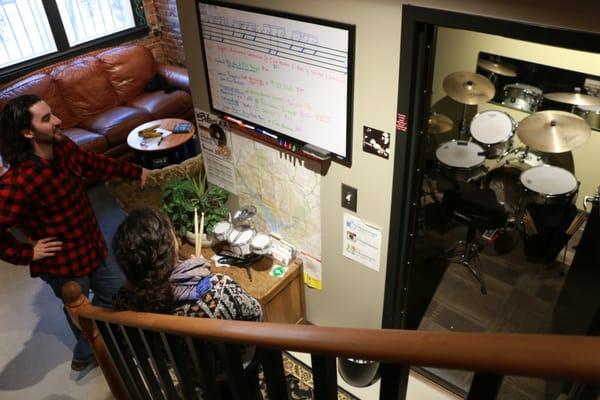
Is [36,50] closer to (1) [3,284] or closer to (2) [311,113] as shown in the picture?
(1) [3,284]

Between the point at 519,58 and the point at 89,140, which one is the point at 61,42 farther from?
the point at 519,58

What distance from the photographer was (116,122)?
4.75 m

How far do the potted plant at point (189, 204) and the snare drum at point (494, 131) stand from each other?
2.26 m

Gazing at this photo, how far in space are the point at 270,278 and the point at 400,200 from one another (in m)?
1.04

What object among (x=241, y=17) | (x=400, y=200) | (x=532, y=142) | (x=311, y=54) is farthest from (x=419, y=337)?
(x=532, y=142)

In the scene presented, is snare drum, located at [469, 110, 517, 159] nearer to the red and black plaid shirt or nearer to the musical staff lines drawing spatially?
the musical staff lines drawing

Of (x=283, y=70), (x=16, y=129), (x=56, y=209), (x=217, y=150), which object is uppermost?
(x=283, y=70)

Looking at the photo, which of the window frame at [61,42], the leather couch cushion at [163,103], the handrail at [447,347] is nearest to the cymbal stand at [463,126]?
the leather couch cushion at [163,103]

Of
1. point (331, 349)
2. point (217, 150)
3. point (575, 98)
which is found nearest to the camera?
point (331, 349)

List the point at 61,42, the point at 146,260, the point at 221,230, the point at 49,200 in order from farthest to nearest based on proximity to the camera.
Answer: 1. the point at 61,42
2. the point at 221,230
3. the point at 49,200
4. the point at 146,260

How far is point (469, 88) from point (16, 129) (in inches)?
131

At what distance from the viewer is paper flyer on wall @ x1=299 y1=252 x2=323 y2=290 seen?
113 inches

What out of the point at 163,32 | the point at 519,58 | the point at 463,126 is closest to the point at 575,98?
the point at 519,58

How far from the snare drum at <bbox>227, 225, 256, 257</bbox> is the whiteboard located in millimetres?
697
